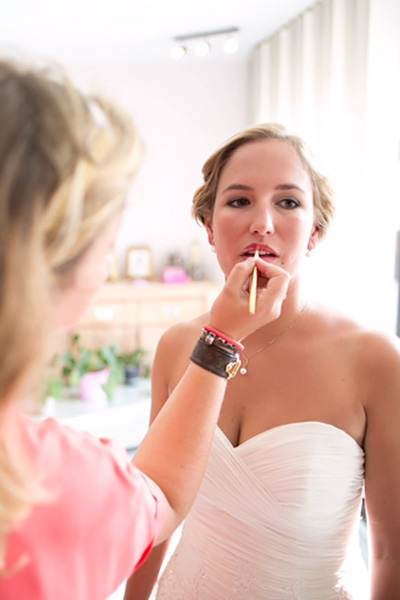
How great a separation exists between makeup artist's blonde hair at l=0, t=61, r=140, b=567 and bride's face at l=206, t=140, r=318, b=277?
1.94 feet

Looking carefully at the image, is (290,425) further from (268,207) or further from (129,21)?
(129,21)

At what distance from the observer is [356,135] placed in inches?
96.3

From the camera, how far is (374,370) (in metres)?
1.02

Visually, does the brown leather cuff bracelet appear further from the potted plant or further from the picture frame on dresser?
Answer: the picture frame on dresser

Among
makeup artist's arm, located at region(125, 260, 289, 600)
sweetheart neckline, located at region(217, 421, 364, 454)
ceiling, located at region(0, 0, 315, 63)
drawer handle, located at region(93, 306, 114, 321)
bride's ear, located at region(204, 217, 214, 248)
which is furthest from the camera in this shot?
drawer handle, located at region(93, 306, 114, 321)

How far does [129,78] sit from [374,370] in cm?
373

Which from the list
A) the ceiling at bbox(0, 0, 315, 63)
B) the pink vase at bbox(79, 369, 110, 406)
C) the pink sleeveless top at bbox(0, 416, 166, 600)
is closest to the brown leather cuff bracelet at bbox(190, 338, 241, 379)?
the pink sleeveless top at bbox(0, 416, 166, 600)

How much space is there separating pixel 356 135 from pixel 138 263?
226cm

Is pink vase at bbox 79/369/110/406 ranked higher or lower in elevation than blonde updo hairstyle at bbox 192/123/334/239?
lower

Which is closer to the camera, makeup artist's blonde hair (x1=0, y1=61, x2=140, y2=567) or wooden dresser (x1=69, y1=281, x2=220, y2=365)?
makeup artist's blonde hair (x1=0, y1=61, x2=140, y2=567)

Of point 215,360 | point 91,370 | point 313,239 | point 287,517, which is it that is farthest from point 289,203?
point 91,370

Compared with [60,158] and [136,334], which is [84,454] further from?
[136,334]

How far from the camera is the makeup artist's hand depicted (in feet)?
2.62

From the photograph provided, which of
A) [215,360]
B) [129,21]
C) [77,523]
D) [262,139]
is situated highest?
[129,21]
